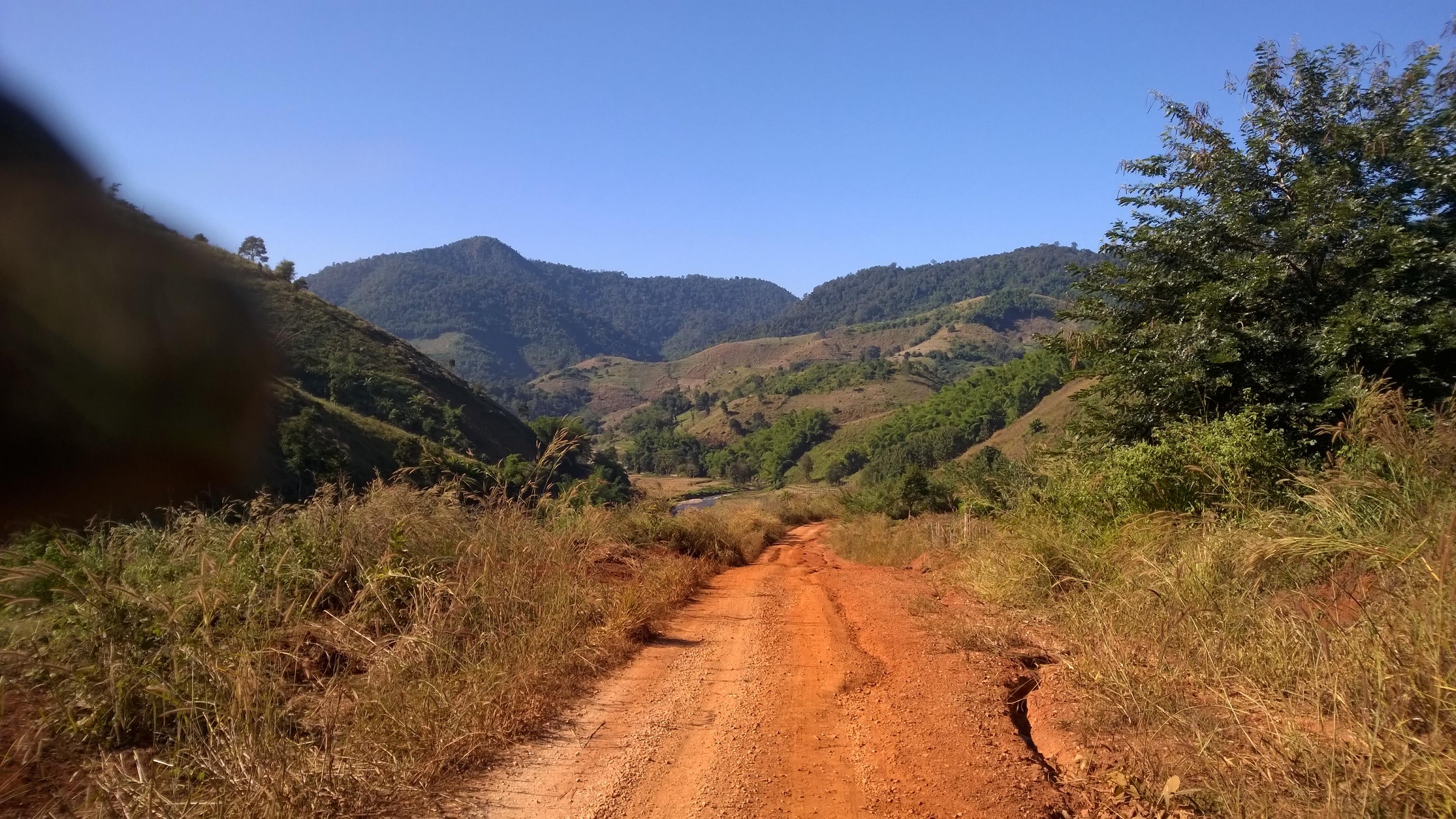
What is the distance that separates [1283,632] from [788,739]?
2936 millimetres

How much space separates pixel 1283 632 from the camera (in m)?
4.37

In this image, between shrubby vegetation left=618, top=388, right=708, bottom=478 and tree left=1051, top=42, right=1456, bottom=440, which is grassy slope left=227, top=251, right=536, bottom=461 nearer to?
tree left=1051, top=42, right=1456, bottom=440

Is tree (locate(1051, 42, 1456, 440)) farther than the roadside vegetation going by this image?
Yes

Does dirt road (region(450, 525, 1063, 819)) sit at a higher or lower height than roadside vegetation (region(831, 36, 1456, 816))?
lower

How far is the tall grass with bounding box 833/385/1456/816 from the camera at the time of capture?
3289 millimetres

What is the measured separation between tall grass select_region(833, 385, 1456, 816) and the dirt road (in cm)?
68

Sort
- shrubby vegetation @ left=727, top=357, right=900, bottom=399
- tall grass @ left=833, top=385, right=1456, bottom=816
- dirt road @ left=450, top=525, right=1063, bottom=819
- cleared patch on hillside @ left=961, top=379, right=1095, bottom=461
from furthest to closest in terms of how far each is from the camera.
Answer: shrubby vegetation @ left=727, top=357, right=900, bottom=399 < cleared patch on hillside @ left=961, top=379, right=1095, bottom=461 < dirt road @ left=450, top=525, right=1063, bottom=819 < tall grass @ left=833, top=385, right=1456, bottom=816

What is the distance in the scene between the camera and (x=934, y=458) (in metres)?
70.9

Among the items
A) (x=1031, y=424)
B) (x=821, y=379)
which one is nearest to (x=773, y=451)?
(x=821, y=379)

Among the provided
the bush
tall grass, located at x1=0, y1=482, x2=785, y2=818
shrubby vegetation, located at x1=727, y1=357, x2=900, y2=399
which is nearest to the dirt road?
tall grass, located at x1=0, y1=482, x2=785, y2=818

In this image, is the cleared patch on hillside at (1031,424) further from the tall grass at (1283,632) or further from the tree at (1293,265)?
the tall grass at (1283,632)

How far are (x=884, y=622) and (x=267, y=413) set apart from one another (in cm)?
2449

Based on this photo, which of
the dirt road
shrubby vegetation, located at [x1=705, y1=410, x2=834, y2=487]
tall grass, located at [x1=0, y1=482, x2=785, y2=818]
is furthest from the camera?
shrubby vegetation, located at [x1=705, y1=410, x2=834, y2=487]

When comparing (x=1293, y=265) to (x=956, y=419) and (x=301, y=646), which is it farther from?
(x=956, y=419)
